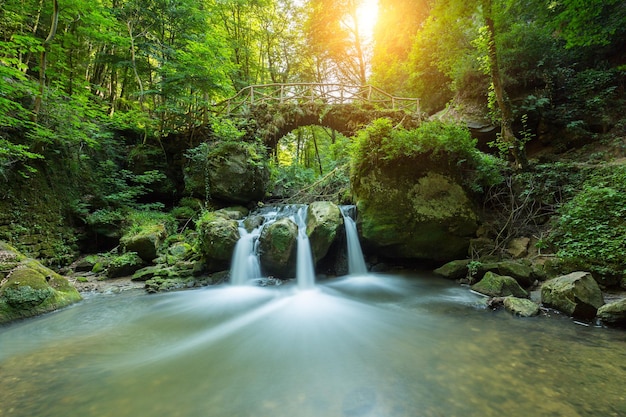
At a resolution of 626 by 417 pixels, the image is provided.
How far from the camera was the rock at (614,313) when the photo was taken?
138 inches

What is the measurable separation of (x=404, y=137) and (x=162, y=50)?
10.1m

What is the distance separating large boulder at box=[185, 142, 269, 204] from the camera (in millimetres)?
9922

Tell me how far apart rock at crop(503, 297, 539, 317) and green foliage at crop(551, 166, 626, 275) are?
1.30m

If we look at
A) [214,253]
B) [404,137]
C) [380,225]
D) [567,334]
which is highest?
[404,137]

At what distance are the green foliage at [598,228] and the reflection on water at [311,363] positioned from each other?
4.93ft

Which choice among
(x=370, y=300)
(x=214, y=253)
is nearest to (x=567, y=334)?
(x=370, y=300)

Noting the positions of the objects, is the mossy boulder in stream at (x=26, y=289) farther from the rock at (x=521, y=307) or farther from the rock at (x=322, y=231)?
the rock at (x=521, y=307)

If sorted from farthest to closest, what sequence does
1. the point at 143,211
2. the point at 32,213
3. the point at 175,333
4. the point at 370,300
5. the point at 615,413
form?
the point at 143,211 → the point at 32,213 → the point at 370,300 → the point at 175,333 → the point at 615,413

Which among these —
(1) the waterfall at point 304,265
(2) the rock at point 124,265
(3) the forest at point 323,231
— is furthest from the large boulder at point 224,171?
(1) the waterfall at point 304,265

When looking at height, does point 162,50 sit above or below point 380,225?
above

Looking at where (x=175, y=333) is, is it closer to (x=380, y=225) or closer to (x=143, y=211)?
(x=380, y=225)

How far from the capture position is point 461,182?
7.19m

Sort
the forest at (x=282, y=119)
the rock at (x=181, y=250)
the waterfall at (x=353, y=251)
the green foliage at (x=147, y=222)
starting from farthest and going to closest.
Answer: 1. the green foliage at (x=147, y=222)
2. the rock at (x=181, y=250)
3. the waterfall at (x=353, y=251)
4. the forest at (x=282, y=119)

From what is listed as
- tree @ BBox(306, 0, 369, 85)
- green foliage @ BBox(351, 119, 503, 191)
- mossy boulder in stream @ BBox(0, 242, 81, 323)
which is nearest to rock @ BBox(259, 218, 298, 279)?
green foliage @ BBox(351, 119, 503, 191)
